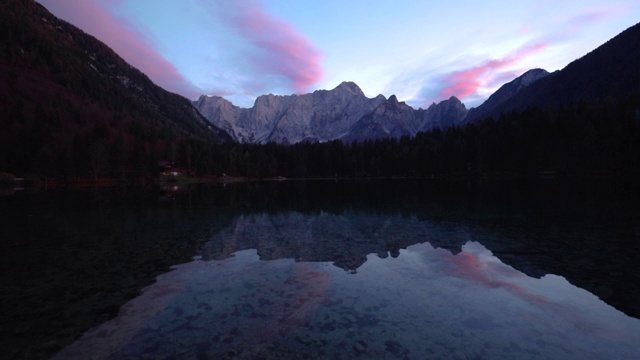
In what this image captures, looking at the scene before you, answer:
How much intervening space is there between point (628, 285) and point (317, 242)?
1855 cm

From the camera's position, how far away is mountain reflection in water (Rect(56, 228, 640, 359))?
417 inches

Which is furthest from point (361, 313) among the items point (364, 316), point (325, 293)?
point (325, 293)

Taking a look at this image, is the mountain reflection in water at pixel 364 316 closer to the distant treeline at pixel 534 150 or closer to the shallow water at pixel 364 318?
the shallow water at pixel 364 318

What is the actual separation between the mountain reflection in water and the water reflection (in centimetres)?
5

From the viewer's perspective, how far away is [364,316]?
13.2 m

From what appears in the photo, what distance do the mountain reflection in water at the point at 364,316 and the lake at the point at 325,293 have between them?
7cm

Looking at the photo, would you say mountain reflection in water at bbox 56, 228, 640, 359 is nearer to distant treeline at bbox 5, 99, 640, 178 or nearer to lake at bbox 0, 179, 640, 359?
lake at bbox 0, 179, 640, 359

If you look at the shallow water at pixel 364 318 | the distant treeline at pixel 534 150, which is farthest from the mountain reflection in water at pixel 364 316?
the distant treeline at pixel 534 150

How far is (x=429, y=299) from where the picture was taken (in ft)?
49.2

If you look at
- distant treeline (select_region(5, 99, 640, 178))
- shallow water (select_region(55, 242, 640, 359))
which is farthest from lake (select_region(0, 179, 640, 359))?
distant treeline (select_region(5, 99, 640, 178))

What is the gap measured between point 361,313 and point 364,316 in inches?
12.7

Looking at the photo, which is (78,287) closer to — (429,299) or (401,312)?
(401,312)

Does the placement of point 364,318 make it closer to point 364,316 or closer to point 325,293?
point 364,316

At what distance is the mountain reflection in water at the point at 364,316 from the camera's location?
10.6 meters
